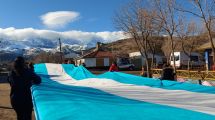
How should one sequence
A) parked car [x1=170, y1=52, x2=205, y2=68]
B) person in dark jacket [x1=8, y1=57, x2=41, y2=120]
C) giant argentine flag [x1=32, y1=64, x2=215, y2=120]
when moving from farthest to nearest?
parked car [x1=170, y1=52, x2=205, y2=68] < person in dark jacket [x1=8, y1=57, x2=41, y2=120] < giant argentine flag [x1=32, y1=64, x2=215, y2=120]

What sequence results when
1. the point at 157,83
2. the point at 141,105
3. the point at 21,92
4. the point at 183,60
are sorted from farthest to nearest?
1. the point at 183,60
2. the point at 157,83
3. the point at 21,92
4. the point at 141,105

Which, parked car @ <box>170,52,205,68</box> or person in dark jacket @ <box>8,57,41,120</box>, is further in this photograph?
parked car @ <box>170,52,205,68</box>

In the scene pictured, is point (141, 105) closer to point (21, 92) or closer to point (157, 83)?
point (21, 92)

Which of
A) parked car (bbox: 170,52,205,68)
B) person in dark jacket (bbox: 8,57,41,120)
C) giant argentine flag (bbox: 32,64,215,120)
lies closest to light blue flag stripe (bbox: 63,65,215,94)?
A: giant argentine flag (bbox: 32,64,215,120)

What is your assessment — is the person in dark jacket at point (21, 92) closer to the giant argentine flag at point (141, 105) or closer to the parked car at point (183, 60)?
the giant argentine flag at point (141, 105)

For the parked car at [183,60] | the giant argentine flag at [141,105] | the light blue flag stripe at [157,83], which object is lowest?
the giant argentine flag at [141,105]

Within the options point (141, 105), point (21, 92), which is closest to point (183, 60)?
point (21, 92)

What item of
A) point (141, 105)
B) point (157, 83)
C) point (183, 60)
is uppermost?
point (183, 60)

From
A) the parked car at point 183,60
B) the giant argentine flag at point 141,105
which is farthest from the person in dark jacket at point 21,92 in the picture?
the parked car at point 183,60

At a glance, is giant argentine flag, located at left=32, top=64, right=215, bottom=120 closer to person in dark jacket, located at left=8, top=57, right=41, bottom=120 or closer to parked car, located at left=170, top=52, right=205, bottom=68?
person in dark jacket, located at left=8, top=57, right=41, bottom=120

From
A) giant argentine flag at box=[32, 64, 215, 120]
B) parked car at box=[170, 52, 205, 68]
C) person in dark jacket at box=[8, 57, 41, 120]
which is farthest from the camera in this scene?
parked car at box=[170, 52, 205, 68]

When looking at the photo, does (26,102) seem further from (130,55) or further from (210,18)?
(130,55)

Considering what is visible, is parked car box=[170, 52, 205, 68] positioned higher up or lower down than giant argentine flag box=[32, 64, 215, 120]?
higher up

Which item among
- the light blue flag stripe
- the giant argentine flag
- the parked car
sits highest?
the parked car
